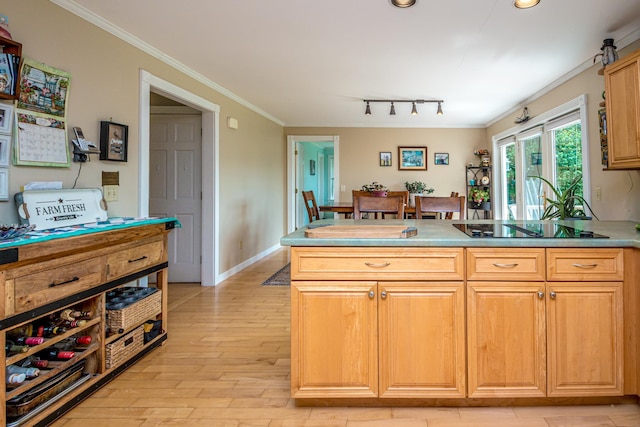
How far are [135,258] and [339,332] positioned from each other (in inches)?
53.3

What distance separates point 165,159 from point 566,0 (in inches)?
156

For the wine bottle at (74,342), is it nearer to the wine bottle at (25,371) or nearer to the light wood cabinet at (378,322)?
the wine bottle at (25,371)

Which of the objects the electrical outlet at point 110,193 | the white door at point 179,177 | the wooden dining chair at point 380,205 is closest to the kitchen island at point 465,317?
the wooden dining chair at point 380,205

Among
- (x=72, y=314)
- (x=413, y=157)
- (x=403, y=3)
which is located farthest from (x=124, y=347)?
(x=413, y=157)

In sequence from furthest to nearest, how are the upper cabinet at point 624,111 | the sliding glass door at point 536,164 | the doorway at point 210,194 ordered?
the doorway at point 210,194
the sliding glass door at point 536,164
the upper cabinet at point 624,111

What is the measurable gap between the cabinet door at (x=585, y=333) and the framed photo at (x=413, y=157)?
16.6ft

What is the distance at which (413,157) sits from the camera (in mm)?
6531

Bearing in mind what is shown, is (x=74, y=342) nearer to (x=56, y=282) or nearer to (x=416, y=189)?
(x=56, y=282)

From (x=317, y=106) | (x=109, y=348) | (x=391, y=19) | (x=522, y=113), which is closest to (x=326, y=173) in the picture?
(x=317, y=106)

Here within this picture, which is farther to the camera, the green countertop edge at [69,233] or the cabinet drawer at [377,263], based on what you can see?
the cabinet drawer at [377,263]

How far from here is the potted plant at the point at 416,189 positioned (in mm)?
6414

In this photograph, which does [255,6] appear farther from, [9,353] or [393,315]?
[9,353]

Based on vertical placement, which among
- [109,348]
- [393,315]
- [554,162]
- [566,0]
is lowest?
[109,348]

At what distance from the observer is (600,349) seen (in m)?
1.63
